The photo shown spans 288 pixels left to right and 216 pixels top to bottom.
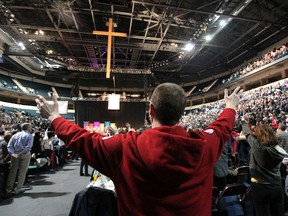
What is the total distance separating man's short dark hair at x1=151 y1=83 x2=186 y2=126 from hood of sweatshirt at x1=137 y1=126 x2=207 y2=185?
108 millimetres

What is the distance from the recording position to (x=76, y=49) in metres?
15.9

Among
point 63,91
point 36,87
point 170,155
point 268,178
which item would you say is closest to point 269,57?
point 268,178

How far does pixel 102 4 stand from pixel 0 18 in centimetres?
563

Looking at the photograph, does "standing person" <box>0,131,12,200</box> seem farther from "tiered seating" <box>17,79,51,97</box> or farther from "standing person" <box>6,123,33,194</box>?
"tiered seating" <box>17,79,51,97</box>

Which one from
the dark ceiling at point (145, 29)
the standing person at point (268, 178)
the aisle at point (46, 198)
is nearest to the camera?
the standing person at point (268, 178)

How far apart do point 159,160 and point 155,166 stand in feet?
0.10

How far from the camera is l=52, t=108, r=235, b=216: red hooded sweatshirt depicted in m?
0.80

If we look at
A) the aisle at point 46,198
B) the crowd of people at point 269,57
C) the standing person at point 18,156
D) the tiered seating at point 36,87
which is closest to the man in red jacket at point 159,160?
the aisle at point 46,198

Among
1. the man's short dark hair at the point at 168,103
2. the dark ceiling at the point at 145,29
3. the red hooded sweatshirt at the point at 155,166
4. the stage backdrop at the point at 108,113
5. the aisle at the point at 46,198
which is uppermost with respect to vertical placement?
the dark ceiling at the point at 145,29

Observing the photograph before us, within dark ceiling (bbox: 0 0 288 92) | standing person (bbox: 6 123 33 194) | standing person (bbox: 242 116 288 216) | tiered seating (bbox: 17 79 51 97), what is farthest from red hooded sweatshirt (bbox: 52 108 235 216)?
tiered seating (bbox: 17 79 51 97)

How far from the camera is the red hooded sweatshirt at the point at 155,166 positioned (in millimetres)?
805

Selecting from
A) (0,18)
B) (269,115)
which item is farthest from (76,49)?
(269,115)

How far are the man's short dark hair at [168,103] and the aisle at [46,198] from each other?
3630 millimetres

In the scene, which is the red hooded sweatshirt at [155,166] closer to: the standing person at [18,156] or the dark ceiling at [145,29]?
the standing person at [18,156]
